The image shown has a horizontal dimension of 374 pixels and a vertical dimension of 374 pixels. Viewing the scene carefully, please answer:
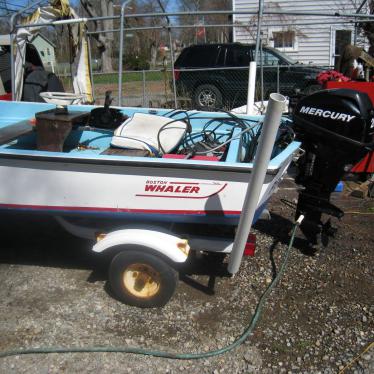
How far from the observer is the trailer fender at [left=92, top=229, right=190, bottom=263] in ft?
9.49

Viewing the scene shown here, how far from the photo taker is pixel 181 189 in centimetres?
281

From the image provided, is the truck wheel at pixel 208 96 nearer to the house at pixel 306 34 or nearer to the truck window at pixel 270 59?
the truck window at pixel 270 59

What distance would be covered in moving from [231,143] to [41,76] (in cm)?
424

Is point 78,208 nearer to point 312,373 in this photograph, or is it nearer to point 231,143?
point 231,143

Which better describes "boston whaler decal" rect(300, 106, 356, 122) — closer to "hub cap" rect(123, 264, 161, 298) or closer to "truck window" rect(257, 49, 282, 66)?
"hub cap" rect(123, 264, 161, 298)

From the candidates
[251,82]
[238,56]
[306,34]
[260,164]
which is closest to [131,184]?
[260,164]

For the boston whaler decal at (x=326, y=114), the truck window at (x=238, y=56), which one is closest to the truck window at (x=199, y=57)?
the truck window at (x=238, y=56)

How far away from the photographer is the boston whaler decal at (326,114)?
3153 mm

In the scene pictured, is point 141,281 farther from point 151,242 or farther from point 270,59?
point 270,59

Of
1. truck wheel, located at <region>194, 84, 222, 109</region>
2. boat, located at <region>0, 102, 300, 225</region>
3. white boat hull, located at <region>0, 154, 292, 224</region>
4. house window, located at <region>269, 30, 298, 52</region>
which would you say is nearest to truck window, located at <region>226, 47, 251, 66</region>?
truck wheel, located at <region>194, 84, 222, 109</region>

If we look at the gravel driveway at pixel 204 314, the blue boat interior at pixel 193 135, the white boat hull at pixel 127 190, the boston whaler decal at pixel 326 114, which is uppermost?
the boston whaler decal at pixel 326 114

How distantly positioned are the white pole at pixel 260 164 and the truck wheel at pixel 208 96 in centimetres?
797

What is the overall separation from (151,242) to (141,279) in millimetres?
369

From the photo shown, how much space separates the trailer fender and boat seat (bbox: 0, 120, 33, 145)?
1.25 metres
